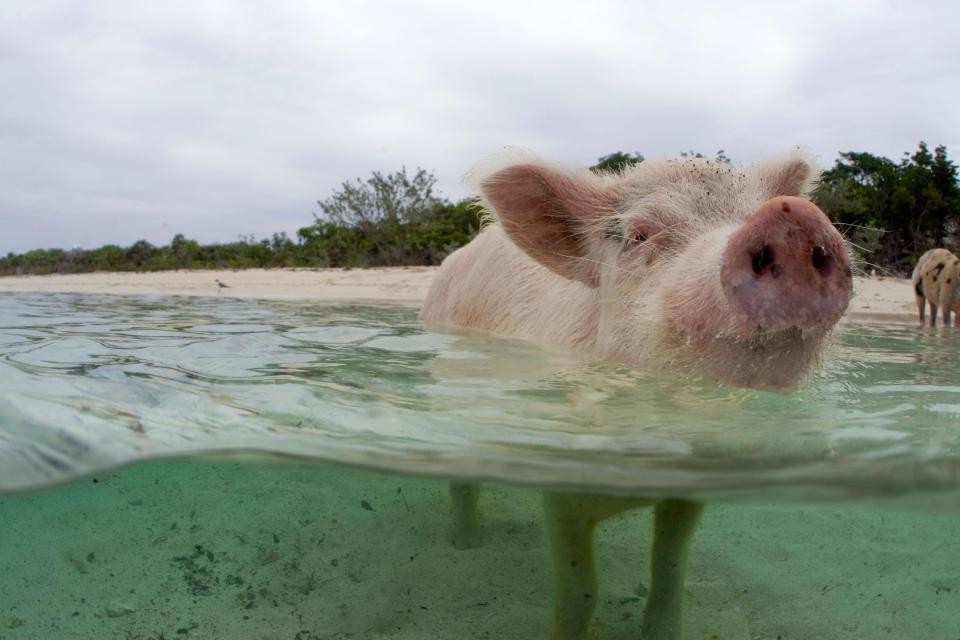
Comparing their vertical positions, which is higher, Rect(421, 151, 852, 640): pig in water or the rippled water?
Rect(421, 151, 852, 640): pig in water

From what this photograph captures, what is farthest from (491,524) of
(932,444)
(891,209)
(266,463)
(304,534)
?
(891,209)

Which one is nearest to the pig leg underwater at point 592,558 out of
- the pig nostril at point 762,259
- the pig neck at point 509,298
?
the pig nostril at point 762,259

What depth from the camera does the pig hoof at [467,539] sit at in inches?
115

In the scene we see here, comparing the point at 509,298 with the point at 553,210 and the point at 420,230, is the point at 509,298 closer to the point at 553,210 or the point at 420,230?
the point at 553,210

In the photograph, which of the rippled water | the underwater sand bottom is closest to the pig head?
the rippled water

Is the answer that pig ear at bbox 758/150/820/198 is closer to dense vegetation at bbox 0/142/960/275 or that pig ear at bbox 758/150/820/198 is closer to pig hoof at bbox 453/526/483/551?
pig hoof at bbox 453/526/483/551

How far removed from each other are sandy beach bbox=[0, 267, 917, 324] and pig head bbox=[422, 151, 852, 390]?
4.45 m

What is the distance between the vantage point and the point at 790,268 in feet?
7.68

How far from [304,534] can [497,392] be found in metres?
0.87

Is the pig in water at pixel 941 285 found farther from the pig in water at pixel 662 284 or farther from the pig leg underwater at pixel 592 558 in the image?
the pig leg underwater at pixel 592 558

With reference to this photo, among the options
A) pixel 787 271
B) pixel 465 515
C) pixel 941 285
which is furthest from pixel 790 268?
pixel 941 285

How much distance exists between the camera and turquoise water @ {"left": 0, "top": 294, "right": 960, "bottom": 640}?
215cm

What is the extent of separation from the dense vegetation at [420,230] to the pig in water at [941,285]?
0.99 m

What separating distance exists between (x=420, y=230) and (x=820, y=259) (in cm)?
1398
